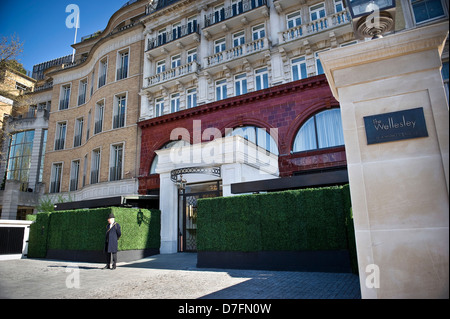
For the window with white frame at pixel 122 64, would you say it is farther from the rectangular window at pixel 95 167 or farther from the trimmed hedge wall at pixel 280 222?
the trimmed hedge wall at pixel 280 222

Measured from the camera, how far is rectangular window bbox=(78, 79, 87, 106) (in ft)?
94.1

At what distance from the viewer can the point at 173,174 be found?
50.5 feet

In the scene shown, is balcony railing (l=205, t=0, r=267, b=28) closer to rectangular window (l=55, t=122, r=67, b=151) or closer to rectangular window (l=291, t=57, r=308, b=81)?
rectangular window (l=291, t=57, r=308, b=81)

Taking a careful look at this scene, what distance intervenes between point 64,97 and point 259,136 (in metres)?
22.3

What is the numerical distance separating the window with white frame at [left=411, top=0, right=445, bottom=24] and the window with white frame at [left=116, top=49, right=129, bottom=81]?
20.9m

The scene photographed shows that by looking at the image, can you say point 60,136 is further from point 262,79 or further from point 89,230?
point 262,79

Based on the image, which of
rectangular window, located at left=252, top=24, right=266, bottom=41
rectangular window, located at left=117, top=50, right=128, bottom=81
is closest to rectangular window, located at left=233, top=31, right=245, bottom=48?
rectangular window, located at left=252, top=24, right=266, bottom=41

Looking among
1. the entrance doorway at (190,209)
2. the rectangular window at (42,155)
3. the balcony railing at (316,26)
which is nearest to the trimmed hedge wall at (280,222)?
the entrance doorway at (190,209)

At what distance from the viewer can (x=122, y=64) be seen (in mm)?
25688

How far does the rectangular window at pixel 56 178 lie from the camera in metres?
27.7

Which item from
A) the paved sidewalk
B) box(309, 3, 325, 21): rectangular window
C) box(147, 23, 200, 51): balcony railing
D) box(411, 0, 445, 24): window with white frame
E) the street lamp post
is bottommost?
the paved sidewalk

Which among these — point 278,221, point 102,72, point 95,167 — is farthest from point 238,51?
point 95,167
